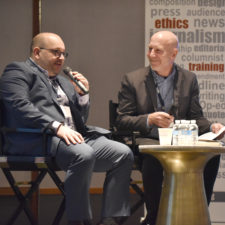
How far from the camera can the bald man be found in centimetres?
385

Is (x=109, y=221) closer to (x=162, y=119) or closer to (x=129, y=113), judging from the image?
(x=162, y=119)

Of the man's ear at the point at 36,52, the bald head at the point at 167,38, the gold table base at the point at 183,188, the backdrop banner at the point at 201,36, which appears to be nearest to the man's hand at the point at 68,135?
the gold table base at the point at 183,188

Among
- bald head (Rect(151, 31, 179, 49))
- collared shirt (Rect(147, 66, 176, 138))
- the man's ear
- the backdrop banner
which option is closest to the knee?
collared shirt (Rect(147, 66, 176, 138))

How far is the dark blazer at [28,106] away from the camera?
3.38 meters

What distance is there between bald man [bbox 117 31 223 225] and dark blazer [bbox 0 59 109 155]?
1.31 ft

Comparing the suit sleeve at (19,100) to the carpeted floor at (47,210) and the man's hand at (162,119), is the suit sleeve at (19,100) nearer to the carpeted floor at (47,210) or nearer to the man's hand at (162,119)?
the man's hand at (162,119)

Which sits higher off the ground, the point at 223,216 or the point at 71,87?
the point at 71,87

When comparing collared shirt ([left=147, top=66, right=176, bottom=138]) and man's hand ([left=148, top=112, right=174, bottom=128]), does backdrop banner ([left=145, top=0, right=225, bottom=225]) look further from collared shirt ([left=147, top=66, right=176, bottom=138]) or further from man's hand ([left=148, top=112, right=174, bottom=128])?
man's hand ([left=148, top=112, right=174, bottom=128])

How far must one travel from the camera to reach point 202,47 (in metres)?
4.69

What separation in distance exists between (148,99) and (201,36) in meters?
1.08

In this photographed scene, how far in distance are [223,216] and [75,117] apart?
5.53ft

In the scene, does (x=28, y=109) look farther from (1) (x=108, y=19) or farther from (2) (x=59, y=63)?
(1) (x=108, y=19)

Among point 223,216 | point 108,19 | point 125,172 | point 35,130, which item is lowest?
point 223,216

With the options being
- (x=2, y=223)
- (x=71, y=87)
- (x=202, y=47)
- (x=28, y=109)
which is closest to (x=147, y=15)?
(x=202, y=47)
